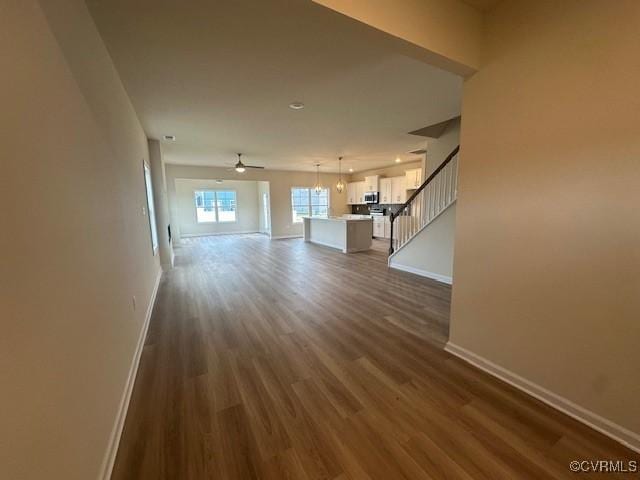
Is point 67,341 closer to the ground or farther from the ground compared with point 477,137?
closer to the ground

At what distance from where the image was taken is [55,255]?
1054 millimetres

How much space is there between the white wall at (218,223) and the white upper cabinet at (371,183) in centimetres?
524

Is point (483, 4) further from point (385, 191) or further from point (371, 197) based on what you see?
point (371, 197)

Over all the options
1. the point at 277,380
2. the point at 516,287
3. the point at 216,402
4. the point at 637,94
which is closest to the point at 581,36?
the point at 637,94

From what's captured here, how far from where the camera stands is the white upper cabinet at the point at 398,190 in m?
8.69

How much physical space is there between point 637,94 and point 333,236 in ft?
21.4

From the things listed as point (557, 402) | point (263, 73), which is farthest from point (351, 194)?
point (557, 402)

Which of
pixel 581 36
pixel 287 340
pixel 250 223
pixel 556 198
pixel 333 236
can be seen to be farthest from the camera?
pixel 250 223

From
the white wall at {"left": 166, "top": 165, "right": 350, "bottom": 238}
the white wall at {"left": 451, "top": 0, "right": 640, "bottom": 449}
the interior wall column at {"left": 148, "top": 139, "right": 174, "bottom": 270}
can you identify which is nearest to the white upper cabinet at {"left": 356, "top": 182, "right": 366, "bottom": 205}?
the white wall at {"left": 166, "top": 165, "right": 350, "bottom": 238}

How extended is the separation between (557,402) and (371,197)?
853 centimetres

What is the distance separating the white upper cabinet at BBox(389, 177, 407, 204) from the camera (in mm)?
8688

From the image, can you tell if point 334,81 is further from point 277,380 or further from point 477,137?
point 277,380

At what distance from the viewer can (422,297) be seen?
3787 millimetres
